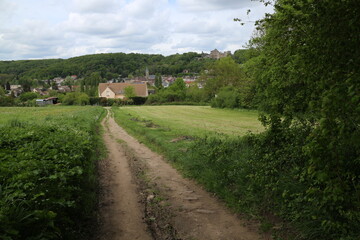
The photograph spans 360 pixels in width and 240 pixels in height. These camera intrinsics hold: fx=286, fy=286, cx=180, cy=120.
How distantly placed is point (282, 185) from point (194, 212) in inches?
87.7

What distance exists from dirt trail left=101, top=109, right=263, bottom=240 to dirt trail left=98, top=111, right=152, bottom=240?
96mm

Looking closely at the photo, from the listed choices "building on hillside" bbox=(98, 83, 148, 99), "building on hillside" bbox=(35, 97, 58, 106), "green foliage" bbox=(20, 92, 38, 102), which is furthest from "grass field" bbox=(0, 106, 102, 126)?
"building on hillside" bbox=(98, 83, 148, 99)

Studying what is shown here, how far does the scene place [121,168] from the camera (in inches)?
456

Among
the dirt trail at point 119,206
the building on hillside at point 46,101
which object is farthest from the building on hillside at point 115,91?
the dirt trail at point 119,206

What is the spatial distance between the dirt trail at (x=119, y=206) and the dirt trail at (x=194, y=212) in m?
0.10

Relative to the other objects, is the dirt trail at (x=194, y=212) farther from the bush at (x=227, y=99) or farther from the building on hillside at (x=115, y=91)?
the building on hillside at (x=115, y=91)

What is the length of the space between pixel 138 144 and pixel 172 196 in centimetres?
911

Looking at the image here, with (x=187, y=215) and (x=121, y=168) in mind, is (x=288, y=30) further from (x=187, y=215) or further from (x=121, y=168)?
(x=121, y=168)

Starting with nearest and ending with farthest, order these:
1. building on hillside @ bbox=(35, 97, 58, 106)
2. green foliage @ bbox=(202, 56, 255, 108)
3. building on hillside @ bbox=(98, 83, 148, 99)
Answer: green foliage @ bbox=(202, 56, 255, 108)
building on hillside @ bbox=(35, 97, 58, 106)
building on hillside @ bbox=(98, 83, 148, 99)

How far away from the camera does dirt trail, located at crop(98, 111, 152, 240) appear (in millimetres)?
6004

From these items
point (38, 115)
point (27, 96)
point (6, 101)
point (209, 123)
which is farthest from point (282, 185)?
point (27, 96)

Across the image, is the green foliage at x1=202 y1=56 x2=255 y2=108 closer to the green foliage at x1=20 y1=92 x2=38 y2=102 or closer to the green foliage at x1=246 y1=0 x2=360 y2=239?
the green foliage at x1=246 y1=0 x2=360 y2=239

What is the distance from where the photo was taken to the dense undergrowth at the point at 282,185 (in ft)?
14.9

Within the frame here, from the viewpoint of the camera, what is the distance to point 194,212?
7145 millimetres
